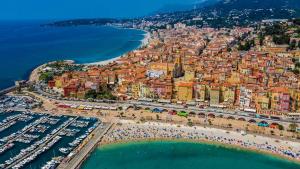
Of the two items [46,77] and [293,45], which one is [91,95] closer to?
[46,77]

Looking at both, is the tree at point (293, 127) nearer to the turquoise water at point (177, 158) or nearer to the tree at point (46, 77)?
the turquoise water at point (177, 158)

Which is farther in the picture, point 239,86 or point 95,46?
point 95,46

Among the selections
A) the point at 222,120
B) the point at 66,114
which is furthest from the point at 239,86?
the point at 66,114

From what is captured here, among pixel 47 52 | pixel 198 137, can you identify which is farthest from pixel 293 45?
pixel 47 52

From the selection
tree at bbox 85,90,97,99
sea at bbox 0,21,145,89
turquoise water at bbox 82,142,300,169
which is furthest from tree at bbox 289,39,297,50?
sea at bbox 0,21,145,89

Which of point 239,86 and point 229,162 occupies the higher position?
point 239,86

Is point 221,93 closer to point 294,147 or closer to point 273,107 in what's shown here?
point 273,107
